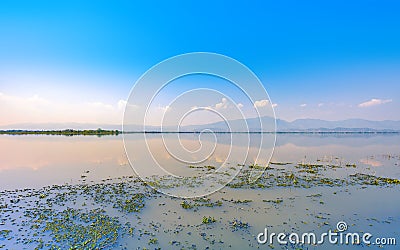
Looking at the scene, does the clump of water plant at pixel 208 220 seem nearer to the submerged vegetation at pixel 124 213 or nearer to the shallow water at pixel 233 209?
the submerged vegetation at pixel 124 213

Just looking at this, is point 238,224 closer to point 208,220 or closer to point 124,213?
point 208,220

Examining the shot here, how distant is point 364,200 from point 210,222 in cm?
725

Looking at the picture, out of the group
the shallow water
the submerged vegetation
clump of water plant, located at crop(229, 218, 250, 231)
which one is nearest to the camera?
the submerged vegetation

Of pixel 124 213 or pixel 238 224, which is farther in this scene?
pixel 124 213

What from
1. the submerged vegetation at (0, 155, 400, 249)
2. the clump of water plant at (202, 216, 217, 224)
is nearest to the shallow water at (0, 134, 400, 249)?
the submerged vegetation at (0, 155, 400, 249)

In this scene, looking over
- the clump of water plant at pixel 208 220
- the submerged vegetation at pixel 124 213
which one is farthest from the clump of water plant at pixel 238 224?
the clump of water plant at pixel 208 220

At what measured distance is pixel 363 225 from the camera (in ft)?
24.1

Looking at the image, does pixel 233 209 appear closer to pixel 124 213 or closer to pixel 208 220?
pixel 208 220

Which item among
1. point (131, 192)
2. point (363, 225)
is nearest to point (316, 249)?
point (363, 225)

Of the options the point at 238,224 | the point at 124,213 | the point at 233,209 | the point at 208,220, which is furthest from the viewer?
the point at 233,209

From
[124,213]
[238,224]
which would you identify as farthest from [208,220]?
[124,213]

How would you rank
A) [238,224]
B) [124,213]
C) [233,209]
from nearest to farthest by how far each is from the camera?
[238,224], [124,213], [233,209]

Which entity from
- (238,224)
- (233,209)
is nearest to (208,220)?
(238,224)

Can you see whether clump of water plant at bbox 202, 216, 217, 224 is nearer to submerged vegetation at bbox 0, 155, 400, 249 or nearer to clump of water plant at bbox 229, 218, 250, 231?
submerged vegetation at bbox 0, 155, 400, 249
